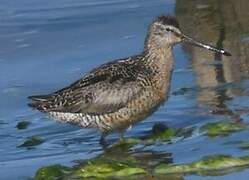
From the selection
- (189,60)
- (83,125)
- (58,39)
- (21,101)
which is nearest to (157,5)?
(58,39)

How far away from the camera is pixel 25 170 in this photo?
7.95 metres

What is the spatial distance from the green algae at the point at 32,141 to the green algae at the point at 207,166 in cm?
157

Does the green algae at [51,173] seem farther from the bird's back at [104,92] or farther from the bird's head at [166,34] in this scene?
the bird's head at [166,34]

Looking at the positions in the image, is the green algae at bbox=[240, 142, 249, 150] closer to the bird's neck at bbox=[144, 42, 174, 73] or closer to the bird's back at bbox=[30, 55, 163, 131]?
the bird's back at bbox=[30, 55, 163, 131]

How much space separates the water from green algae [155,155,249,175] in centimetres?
14

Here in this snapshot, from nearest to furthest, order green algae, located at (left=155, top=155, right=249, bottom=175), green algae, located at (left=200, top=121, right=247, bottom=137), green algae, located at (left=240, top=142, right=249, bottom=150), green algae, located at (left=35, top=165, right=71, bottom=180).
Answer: green algae, located at (left=155, top=155, right=249, bottom=175) < green algae, located at (left=35, top=165, right=71, bottom=180) < green algae, located at (left=240, top=142, right=249, bottom=150) < green algae, located at (left=200, top=121, right=247, bottom=137)

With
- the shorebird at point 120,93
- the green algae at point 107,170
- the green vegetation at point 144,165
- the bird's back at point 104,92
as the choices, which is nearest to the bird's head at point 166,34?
the shorebird at point 120,93

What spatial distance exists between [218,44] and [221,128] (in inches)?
104

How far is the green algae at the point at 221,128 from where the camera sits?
27.5 ft

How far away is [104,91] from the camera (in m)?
8.76

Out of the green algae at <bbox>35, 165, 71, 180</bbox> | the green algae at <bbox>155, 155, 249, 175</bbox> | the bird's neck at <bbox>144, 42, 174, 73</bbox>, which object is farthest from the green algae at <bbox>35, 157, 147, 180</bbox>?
the bird's neck at <bbox>144, 42, 174, 73</bbox>

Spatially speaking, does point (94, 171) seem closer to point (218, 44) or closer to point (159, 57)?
point (159, 57)

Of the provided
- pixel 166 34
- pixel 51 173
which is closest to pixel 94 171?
pixel 51 173

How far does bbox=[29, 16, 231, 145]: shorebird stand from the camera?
8664 mm
